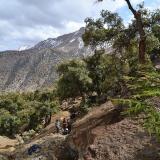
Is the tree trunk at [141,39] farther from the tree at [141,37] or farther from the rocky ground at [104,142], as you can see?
the rocky ground at [104,142]

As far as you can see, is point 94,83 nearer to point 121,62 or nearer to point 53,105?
point 53,105

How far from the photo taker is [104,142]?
21156 mm

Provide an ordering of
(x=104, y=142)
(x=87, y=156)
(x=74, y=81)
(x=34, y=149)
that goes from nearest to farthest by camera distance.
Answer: (x=87, y=156) < (x=104, y=142) < (x=34, y=149) < (x=74, y=81)

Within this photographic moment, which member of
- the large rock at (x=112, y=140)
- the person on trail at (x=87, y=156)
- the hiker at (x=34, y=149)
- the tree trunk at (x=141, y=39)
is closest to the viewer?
the large rock at (x=112, y=140)

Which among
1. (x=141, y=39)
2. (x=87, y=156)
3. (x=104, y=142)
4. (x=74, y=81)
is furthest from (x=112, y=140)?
(x=74, y=81)

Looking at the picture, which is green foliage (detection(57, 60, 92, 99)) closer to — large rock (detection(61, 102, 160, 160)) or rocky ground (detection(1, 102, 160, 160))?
rocky ground (detection(1, 102, 160, 160))

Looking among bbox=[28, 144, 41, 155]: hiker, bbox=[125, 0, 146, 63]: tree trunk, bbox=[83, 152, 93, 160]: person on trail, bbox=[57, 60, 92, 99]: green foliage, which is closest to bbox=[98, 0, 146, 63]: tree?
bbox=[125, 0, 146, 63]: tree trunk

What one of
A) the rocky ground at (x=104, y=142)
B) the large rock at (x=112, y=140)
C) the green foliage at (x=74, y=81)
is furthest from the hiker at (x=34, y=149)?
the green foliage at (x=74, y=81)

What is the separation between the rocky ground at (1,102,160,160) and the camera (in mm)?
19334

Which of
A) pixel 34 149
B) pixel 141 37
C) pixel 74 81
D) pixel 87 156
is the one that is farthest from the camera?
pixel 74 81

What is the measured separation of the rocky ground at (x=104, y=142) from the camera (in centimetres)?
1933

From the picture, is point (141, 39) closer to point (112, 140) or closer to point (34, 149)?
point (112, 140)

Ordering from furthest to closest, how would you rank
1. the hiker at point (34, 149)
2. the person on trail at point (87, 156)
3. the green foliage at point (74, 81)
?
the green foliage at point (74, 81) < the hiker at point (34, 149) < the person on trail at point (87, 156)

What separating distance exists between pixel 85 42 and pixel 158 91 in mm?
28943
